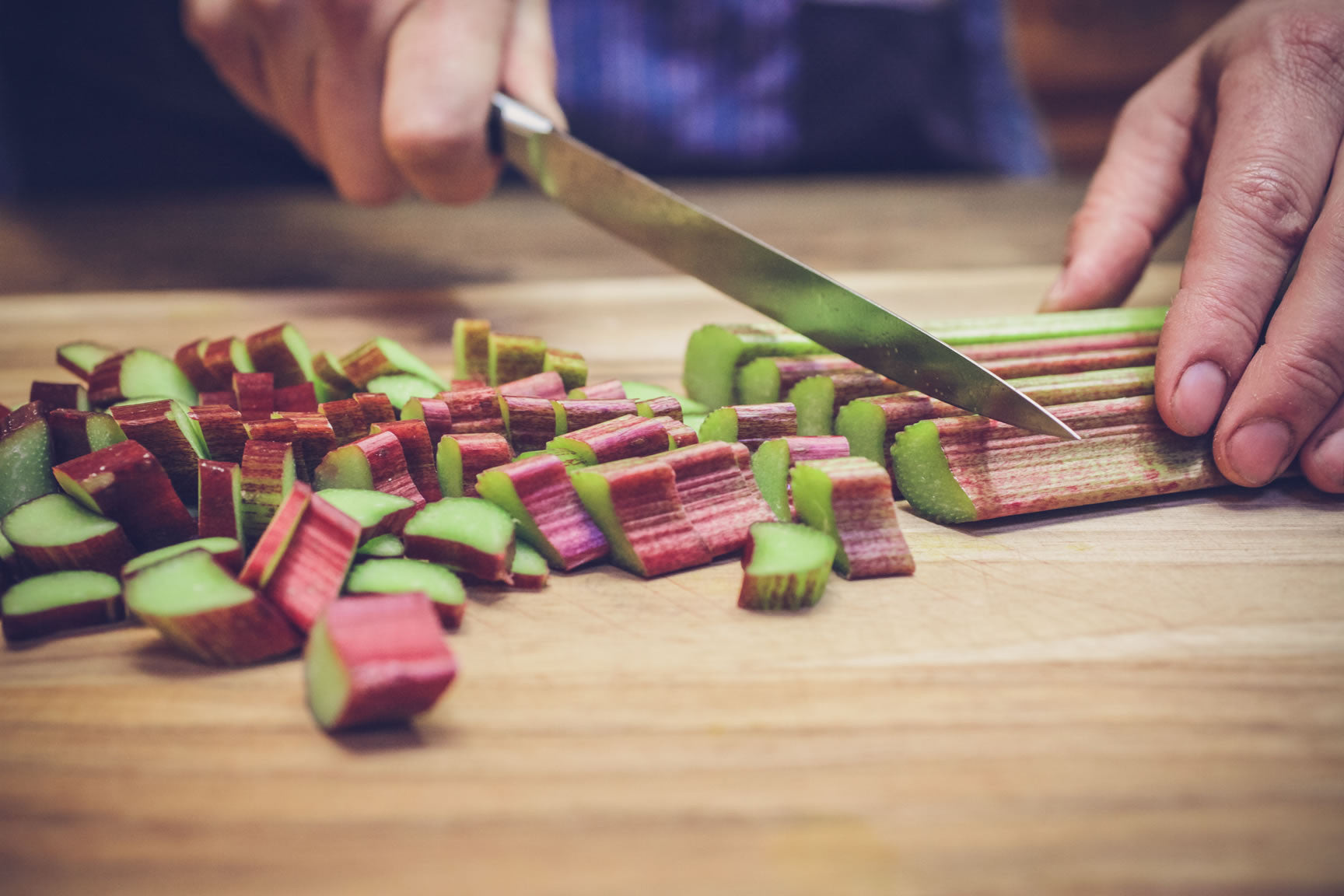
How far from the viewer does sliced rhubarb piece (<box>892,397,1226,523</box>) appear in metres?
2.14

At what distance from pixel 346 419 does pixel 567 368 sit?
1.98ft

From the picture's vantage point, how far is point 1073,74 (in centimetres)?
692

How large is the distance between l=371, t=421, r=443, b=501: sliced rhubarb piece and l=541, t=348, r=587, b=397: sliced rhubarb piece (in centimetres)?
51

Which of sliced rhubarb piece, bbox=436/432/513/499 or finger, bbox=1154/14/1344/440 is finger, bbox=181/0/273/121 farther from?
finger, bbox=1154/14/1344/440

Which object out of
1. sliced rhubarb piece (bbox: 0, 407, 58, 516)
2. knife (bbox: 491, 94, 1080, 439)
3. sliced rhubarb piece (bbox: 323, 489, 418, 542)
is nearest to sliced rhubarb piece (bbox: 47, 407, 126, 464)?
sliced rhubarb piece (bbox: 0, 407, 58, 516)

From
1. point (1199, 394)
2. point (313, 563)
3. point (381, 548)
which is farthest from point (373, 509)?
point (1199, 394)

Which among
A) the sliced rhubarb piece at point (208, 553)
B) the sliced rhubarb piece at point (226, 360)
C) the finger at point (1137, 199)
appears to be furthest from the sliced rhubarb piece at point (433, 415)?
the finger at point (1137, 199)

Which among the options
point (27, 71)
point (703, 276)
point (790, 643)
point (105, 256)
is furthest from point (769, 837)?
point (27, 71)

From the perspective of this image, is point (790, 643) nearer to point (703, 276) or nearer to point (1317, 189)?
point (703, 276)

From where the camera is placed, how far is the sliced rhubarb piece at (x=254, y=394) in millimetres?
2316

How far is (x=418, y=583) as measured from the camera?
5.84 feet

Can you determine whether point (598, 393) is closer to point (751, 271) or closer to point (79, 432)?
point (751, 271)

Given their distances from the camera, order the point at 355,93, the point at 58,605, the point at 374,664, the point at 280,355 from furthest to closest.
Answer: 1. the point at 355,93
2. the point at 280,355
3. the point at 58,605
4. the point at 374,664

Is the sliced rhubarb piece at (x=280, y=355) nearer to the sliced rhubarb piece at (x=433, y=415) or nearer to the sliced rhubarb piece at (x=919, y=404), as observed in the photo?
the sliced rhubarb piece at (x=433, y=415)
